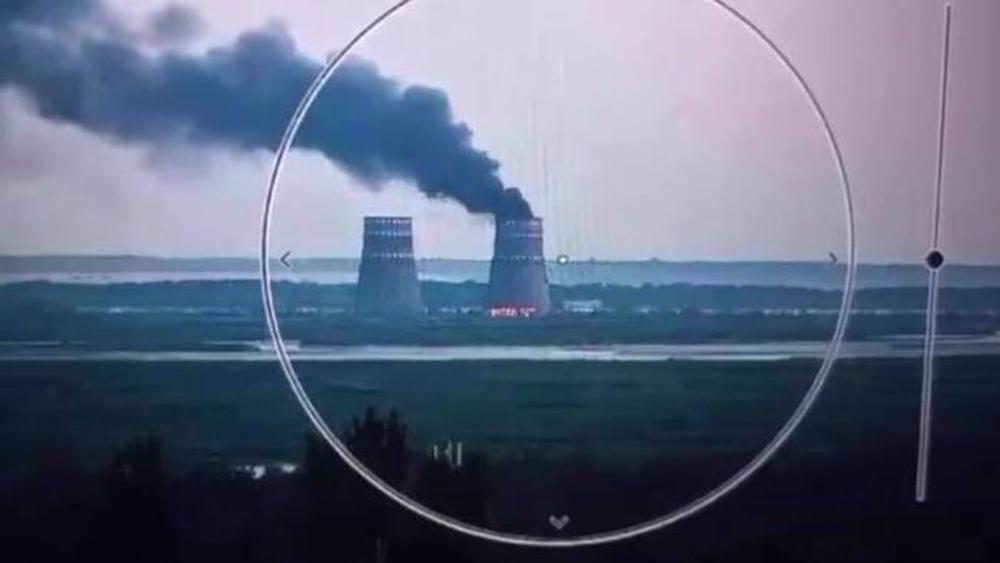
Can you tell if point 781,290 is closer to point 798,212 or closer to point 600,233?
point 798,212

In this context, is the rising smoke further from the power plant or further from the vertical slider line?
the vertical slider line

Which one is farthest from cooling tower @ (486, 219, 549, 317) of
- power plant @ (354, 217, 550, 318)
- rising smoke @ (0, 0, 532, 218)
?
rising smoke @ (0, 0, 532, 218)

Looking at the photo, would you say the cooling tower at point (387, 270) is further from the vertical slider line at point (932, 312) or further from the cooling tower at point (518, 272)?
the vertical slider line at point (932, 312)

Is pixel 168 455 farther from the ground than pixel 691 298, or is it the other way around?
pixel 691 298

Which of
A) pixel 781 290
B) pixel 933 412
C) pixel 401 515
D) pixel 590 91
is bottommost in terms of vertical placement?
pixel 401 515

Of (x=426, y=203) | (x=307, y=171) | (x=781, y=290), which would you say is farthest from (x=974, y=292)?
(x=307, y=171)
